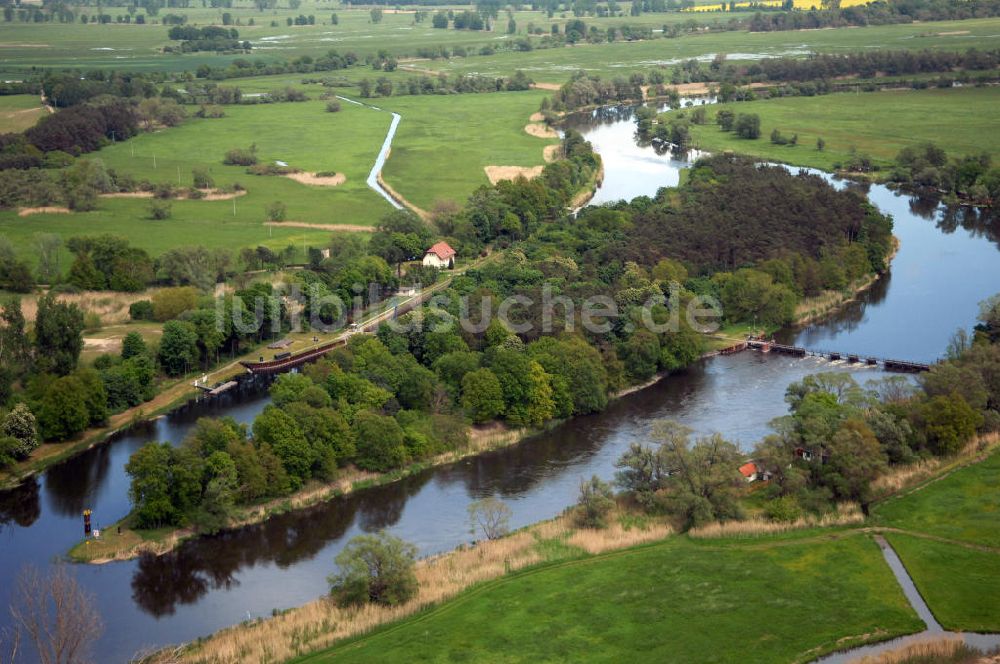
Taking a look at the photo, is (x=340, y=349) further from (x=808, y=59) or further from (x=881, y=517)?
(x=808, y=59)

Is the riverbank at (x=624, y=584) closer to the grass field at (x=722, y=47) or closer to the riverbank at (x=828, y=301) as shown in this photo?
the riverbank at (x=828, y=301)

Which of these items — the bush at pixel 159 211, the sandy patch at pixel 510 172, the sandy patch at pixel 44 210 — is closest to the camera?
the bush at pixel 159 211

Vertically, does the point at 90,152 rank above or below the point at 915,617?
above

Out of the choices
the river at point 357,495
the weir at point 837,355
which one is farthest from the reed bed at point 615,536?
the weir at point 837,355

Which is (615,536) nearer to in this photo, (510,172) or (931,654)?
(931,654)

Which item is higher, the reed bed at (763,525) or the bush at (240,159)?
the bush at (240,159)

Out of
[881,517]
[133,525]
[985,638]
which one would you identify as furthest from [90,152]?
[985,638]

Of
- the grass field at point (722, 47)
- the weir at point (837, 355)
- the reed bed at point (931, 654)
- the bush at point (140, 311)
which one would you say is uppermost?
the grass field at point (722, 47)
